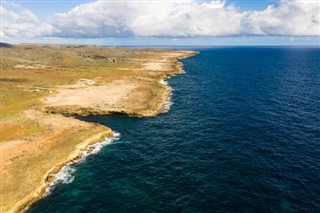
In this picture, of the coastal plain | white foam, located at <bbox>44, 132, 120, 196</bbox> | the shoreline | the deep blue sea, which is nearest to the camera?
the deep blue sea

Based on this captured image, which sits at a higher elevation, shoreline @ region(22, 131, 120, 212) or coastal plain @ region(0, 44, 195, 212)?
coastal plain @ region(0, 44, 195, 212)

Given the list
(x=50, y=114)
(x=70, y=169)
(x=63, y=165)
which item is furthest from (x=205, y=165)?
(x=50, y=114)

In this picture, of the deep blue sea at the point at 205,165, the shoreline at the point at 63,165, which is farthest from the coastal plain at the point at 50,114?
the deep blue sea at the point at 205,165

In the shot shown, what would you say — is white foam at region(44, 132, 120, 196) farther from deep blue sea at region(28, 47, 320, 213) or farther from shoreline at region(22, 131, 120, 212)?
deep blue sea at region(28, 47, 320, 213)

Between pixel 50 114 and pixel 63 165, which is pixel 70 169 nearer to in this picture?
pixel 63 165

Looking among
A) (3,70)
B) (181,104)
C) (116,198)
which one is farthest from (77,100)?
(3,70)

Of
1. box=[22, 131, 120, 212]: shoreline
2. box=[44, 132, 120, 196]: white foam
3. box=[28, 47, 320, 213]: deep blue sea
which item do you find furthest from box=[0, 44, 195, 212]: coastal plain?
box=[28, 47, 320, 213]: deep blue sea

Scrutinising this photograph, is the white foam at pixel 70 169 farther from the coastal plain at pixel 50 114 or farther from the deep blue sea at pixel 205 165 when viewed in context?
the coastal plain at pixel 50 114
